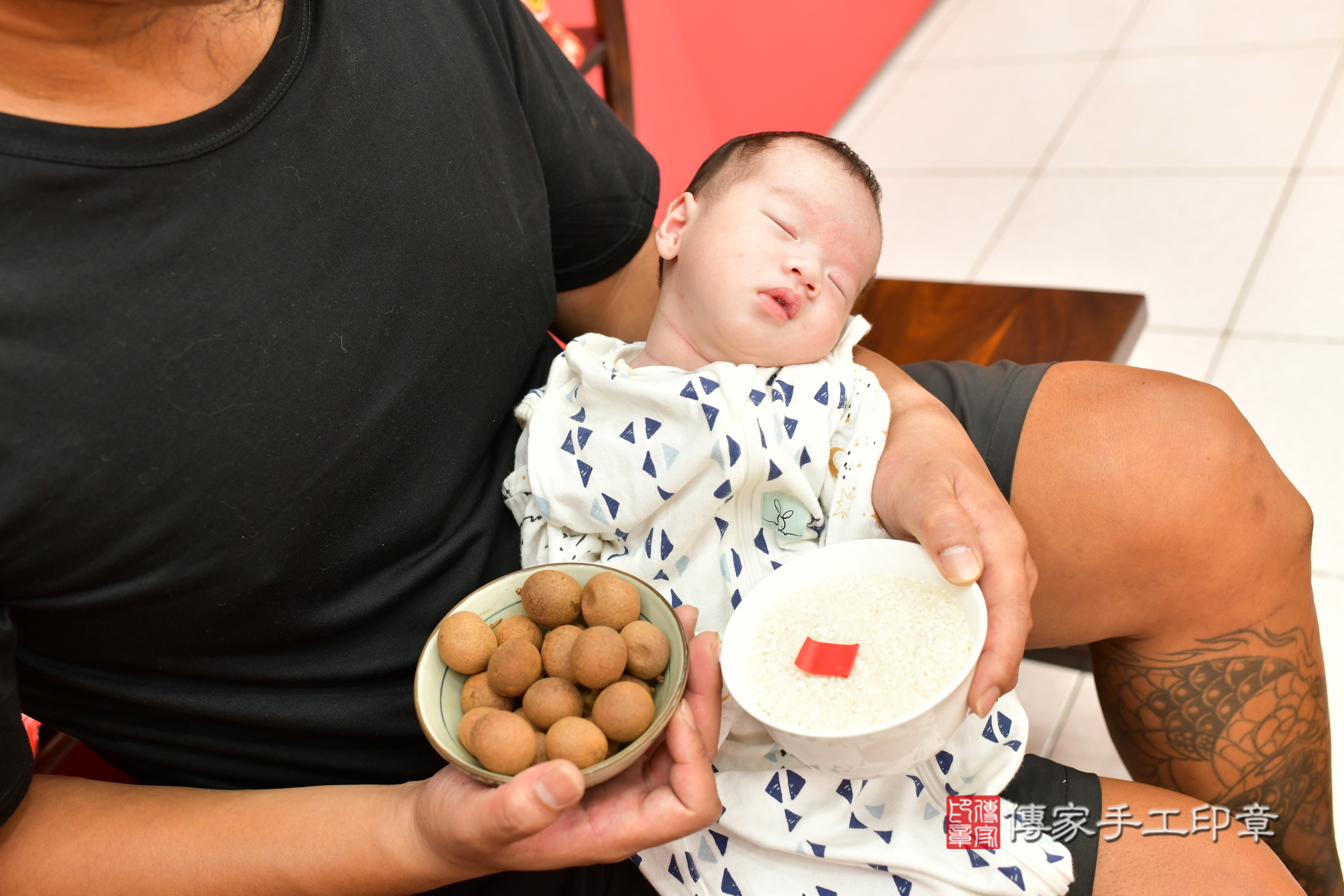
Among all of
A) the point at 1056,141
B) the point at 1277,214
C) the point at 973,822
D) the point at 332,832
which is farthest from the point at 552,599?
the point at 1056,141

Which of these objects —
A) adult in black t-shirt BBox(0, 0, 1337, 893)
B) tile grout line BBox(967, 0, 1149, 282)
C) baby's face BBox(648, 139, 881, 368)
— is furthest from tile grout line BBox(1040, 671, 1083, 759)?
tile grout line BBox(967, 0, 1149, 282)

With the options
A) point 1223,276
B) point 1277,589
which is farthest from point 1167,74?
point 1277,589

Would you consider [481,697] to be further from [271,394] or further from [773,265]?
[773,265]

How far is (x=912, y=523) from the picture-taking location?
2.88 feet

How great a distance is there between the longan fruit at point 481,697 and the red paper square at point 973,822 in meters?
0.43

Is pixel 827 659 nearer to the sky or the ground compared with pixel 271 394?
nearer to the ground

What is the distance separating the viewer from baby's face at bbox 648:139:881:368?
1.10m

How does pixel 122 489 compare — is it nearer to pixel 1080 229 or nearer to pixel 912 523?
pixel 912 523

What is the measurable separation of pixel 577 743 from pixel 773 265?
0.63 metres

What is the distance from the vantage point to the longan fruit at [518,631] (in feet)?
2.67

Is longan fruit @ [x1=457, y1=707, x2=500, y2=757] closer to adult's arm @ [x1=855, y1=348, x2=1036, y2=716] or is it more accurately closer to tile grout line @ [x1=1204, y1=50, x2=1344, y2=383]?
adult's arm @ [x1=855, y1=348, x2=1036, y2=716]

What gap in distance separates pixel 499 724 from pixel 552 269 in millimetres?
573

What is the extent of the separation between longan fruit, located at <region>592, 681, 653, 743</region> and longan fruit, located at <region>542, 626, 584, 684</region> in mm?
56

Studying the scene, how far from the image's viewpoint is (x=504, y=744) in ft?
2.30
